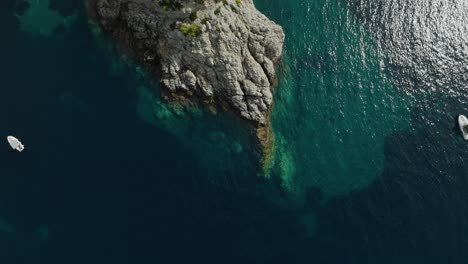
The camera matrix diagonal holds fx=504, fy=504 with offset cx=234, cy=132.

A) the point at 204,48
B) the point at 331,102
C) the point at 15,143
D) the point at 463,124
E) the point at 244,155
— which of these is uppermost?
the point at 463,124

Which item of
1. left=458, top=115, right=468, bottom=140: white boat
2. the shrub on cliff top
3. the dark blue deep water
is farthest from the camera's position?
left=458, top=115, right=468, bottom=140: white boat

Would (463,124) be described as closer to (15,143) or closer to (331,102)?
(331,102)

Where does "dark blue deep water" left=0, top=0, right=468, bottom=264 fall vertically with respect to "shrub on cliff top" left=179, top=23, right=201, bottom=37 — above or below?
below

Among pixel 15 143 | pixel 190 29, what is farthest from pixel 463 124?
pixel 15 143

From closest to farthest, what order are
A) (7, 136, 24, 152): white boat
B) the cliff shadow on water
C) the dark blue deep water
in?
(7, 136, 24, 152): white boat
the dark blue deep water
the cliff shadow on water

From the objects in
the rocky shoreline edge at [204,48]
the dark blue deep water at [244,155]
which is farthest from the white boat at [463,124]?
the rocky shoreline edge at [204,48]

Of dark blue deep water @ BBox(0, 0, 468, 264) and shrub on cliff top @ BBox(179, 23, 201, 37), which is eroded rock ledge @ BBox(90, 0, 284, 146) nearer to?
shrub on cliff top @ BBox(179, 23, 201, 37)

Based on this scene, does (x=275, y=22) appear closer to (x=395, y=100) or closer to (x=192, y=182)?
(x=395, y=100)

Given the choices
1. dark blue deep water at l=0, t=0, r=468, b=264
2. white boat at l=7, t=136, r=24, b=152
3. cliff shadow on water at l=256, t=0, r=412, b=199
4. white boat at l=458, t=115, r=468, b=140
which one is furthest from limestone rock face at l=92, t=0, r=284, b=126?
white boat at l=458, t=115, r=468, b=140
